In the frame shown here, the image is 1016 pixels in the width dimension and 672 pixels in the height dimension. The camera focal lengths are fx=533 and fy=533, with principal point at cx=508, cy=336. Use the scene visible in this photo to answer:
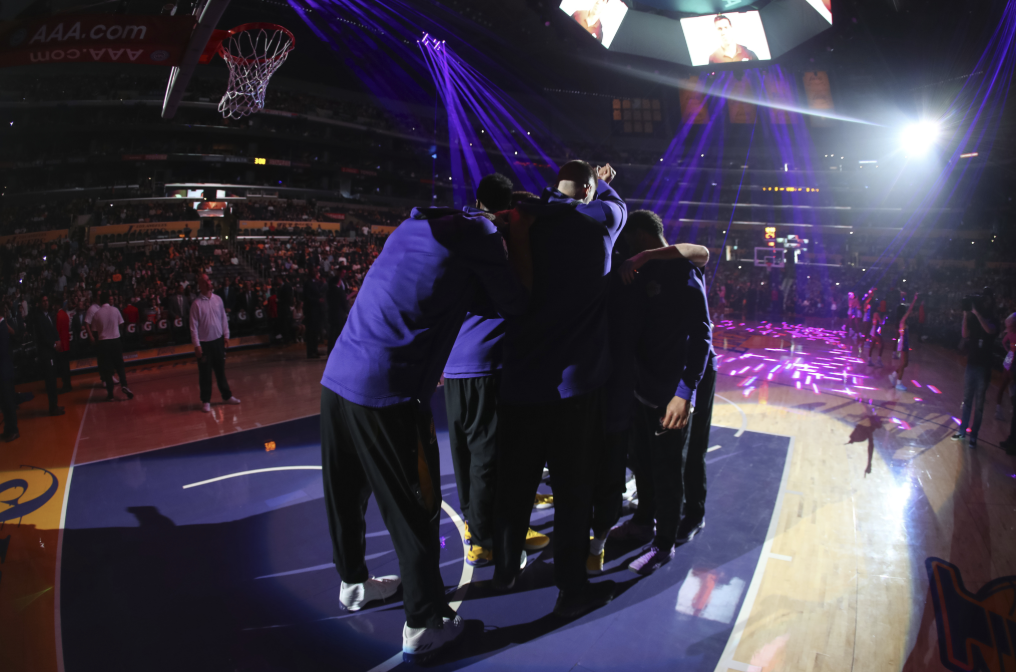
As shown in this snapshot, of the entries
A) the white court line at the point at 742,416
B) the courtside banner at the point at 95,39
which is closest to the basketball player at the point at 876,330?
the white court line at the point at 742,416

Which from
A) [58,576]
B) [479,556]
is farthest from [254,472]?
[479,556]

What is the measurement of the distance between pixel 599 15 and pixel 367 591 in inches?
581

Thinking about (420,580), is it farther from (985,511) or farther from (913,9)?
(913,9)

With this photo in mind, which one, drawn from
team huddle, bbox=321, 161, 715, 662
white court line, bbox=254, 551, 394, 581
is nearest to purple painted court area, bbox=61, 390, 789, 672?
white court line, bbox=254, 551, 394, 581

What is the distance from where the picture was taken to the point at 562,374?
92.4 inches

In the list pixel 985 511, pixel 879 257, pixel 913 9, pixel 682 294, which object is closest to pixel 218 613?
pixel 682 294

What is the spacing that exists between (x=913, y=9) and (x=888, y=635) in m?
20.0

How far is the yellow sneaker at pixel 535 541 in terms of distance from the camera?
10.6 feet

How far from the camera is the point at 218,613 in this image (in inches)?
103

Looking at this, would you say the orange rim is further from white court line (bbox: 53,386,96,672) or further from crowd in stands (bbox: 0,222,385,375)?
white court line (bbox: 53,386,96,672)

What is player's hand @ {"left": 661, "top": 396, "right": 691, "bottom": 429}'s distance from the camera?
2.85m

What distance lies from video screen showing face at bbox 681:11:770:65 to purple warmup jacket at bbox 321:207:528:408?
639 inches

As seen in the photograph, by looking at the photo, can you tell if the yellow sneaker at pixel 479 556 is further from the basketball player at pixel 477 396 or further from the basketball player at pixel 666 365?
the basketball player at pixel 666 365

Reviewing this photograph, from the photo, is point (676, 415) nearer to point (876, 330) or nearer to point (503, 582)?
point (503, 582)
